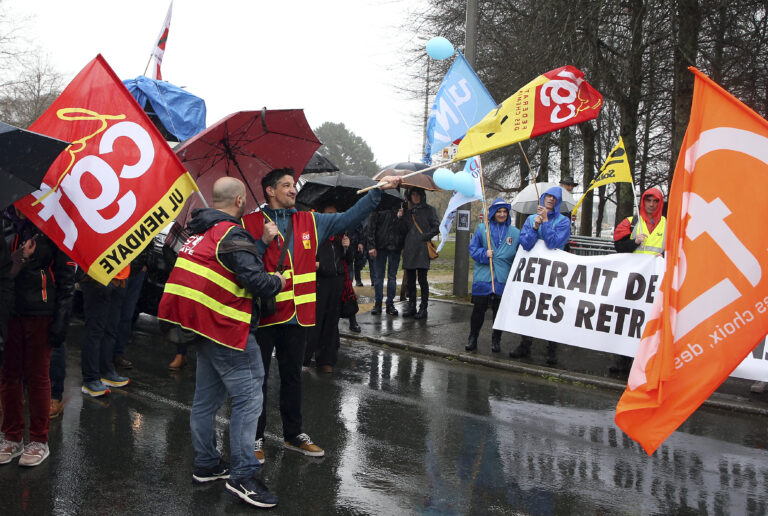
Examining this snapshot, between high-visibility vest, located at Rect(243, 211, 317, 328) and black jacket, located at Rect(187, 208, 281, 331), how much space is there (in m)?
0.43

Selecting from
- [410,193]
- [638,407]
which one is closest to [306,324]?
[638,407]

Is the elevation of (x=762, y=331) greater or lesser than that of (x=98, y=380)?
greater

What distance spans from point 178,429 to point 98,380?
1.26 meters

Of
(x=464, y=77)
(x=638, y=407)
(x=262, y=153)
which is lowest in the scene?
(x=638, y=407)

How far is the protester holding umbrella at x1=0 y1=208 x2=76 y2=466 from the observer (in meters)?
4.33

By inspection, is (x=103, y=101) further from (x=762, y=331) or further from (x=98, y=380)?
(x=762, y=331)

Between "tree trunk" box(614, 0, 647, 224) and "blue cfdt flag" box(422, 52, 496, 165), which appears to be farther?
"tree trunk" box(614, 0, 647, 224)

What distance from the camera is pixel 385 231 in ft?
35.4

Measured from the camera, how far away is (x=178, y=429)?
17.4 ft

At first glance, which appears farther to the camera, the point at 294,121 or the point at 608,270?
the point at 608,270

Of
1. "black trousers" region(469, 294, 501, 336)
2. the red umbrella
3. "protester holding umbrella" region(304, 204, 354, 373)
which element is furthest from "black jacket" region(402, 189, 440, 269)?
the red umbrella

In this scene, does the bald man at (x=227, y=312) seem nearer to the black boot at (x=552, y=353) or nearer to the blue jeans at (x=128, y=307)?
the blue jeans at (x=128, y=307)

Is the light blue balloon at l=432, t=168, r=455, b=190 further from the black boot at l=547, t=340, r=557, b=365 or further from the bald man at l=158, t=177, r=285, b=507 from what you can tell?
the black boot at l=547, t=340, r=557, b=365

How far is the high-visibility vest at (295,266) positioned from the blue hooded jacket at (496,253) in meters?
4.09
